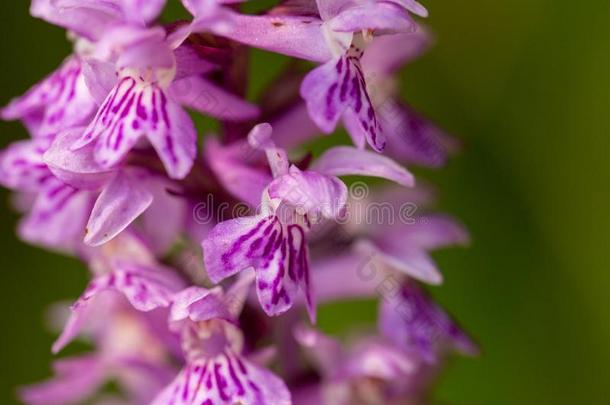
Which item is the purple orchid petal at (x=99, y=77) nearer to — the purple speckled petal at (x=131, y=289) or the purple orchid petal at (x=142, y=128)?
the purple orchid petal at (x=142, y=128)

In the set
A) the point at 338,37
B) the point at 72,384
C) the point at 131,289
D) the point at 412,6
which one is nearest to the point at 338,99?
the point at 338,37

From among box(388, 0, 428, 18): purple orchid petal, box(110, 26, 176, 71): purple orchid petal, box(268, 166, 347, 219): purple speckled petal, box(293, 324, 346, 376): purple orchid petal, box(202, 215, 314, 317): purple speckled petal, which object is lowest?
box(293, 324, 346, 376): purple orchid petal

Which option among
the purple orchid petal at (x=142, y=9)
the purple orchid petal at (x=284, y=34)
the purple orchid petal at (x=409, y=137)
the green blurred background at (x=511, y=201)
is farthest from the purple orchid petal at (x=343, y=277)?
the green blurred background at (x=511, y=201)

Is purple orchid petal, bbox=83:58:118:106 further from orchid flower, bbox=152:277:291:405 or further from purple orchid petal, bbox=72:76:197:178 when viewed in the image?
orchid flower, bbox=152:277:291:405

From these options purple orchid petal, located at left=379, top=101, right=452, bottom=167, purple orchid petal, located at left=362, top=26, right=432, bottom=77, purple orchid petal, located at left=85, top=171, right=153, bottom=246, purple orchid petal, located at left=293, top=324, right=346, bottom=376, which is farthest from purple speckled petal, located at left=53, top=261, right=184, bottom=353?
purple orchid petal, located at left=362, top=26, right=432, bottom=77

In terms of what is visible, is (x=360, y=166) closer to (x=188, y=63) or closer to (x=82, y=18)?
(x=188, y=63)

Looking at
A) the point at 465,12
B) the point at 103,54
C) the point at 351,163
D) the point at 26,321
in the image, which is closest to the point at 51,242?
the point at 103,54

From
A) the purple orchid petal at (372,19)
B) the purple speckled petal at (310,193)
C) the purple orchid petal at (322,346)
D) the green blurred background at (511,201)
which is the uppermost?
the purple orchid petal at (372,19)
